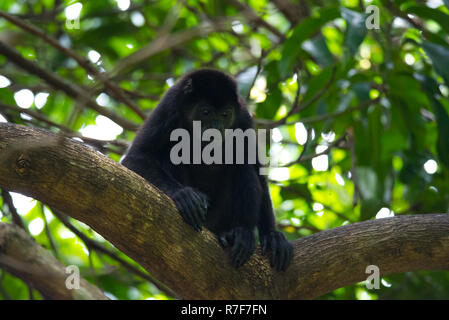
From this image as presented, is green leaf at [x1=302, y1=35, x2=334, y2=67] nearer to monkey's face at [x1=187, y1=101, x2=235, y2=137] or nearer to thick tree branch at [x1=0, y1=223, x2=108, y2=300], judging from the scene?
monkey's face at [x1=187, y1=101, x2=235, y2=137]

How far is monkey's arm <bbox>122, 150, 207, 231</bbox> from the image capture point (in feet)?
11.7

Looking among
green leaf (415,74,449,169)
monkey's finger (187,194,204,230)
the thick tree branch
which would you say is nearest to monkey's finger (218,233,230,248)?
monkey's finger (187,194,204,230)

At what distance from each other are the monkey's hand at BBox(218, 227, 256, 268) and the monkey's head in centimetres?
→ 122

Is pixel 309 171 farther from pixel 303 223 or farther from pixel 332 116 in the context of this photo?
pixel 332 116

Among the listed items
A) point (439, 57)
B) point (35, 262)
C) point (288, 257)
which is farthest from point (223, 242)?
point (439, 57)

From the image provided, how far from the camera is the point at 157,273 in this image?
3488 millimetres

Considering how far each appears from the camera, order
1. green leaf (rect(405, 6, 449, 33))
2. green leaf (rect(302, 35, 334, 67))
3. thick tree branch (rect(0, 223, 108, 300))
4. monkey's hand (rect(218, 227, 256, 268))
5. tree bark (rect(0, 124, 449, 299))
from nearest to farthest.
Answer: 1. tree bark (rect(0, 124, 449, 299))
2. monkey's hand (rect(218, 227, 256, 268))
3. thick tree branch (rect(0, 223, 108, 300))
4. green leaf (rect(405, 6, 449, 33))
5. green leaf (rect(302, 35, 334, 67))

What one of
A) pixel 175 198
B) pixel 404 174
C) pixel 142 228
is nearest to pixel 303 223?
pixel 404 174

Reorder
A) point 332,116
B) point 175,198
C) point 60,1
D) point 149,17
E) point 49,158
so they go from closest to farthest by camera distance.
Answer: point 49,158 < point 175,198 < point 332,116 < point 60,1 < point 149,17

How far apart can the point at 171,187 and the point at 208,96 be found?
3.86 ft

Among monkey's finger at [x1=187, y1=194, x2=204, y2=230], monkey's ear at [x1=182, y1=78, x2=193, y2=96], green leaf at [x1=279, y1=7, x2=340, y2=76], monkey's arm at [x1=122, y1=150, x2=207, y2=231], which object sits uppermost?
green leaf at [x1=279, y1=7, x2=340, y2=76]

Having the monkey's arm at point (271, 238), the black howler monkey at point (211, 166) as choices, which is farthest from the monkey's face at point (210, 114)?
the monkey's arm at point (271, 238)

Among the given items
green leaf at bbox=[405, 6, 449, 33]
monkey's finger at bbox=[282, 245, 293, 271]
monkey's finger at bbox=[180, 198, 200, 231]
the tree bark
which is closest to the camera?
the tree bark
